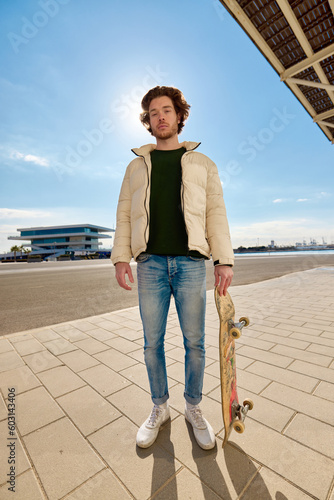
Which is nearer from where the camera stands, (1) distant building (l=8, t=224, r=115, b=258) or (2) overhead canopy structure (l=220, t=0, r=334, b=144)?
(2) overhead canopy structure (l=220, t=0, r=334, b=144)

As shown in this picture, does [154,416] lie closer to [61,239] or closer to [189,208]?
[189,208]

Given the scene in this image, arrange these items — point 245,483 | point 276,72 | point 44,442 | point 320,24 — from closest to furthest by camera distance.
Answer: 1. point 245,483
2. point 44,442
3. point 320,24
4. point 276,72

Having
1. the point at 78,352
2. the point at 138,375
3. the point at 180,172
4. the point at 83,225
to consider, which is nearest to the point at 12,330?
the point at 78,352

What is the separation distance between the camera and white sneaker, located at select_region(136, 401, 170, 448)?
5.33ft

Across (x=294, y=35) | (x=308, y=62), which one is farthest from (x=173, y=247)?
(x=308, y=62)

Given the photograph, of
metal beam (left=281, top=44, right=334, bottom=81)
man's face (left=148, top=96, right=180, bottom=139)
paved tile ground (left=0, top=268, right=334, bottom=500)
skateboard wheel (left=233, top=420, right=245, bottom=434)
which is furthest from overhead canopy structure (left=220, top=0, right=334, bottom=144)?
skateboard wheel (left=233, top=420, right=245, bottom=434)

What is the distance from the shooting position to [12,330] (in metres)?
4.21

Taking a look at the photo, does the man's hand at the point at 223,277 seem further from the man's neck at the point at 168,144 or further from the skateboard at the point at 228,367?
the man's neck at the point at 168,144

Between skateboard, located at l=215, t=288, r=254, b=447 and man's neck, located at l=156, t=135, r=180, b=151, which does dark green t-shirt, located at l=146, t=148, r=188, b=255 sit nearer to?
man's neck, located at l=156, t=135, r=180, b=151

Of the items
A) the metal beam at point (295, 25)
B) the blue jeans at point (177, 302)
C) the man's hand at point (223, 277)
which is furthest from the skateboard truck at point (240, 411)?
the metal beam at point (295, 25)

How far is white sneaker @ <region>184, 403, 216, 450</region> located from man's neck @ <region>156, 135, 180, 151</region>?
6.68 feet

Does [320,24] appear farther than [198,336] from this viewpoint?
Yes

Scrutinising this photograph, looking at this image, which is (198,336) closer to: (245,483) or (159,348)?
(159,348)

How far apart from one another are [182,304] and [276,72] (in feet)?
26.8
